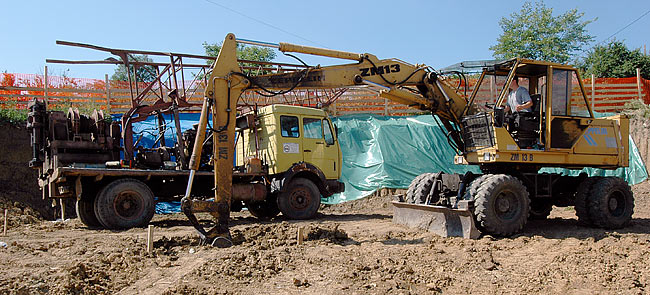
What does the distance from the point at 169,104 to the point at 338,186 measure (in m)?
4.58

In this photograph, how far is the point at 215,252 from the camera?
656 centimetres

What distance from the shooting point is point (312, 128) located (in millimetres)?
11875

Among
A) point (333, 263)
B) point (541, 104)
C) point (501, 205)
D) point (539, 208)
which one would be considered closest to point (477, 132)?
point (541, 104)

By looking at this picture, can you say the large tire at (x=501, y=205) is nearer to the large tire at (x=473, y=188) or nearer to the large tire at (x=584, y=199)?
the large tire at (x=473, y=188)

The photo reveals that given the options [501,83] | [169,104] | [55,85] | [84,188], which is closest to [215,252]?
[84,188]

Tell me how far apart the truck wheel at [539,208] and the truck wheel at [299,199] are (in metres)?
→ 4.58

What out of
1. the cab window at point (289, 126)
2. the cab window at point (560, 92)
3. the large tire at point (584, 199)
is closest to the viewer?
the cab window at point (560, 92)

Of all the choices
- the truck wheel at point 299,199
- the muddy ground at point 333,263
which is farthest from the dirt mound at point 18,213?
the truck wheel at point 299,199

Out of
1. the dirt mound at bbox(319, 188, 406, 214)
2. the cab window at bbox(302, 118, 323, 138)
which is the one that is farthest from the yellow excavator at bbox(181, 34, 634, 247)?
the dirt mound at bbox(319, 188, 406, 214)

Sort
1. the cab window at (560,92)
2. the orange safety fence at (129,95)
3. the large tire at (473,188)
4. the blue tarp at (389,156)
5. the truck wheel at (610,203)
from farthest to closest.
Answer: the orange safety fence at (129,95)
the blue tarp at (389,156)
the truck wheel at (610,203)
the cab window at (560,92)
the large tire at (473,188)

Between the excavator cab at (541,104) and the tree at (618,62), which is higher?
the tree at (618,62)

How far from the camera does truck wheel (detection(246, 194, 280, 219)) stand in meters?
11.8

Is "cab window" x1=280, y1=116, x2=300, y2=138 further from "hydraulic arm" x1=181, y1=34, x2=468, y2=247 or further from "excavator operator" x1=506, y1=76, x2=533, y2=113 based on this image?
"excavator operator" x1=506, y1=76, x2=533, y2=113

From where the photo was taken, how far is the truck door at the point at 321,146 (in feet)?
38.5
